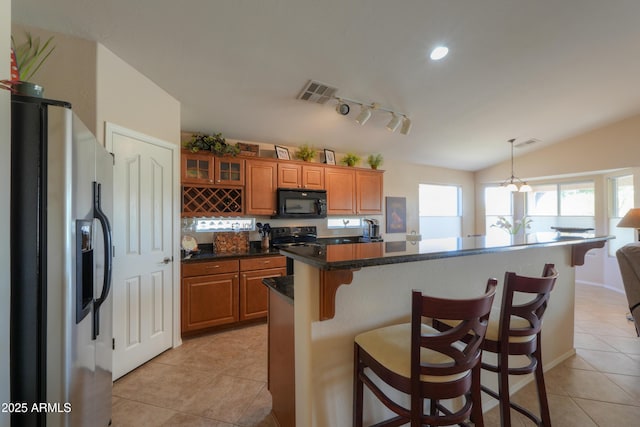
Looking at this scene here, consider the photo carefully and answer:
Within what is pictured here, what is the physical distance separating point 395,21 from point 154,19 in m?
1.77

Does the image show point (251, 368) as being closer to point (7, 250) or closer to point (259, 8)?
point (7, 250)

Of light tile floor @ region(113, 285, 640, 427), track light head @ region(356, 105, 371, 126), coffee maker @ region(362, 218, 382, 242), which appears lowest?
light tile floor @ region(113, 285, 640, 427)

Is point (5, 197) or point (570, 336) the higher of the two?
point (5, 197)

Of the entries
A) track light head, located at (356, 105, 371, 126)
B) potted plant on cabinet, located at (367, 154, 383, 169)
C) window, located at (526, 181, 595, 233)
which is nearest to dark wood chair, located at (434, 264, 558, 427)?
track light head, located at (356, 105, 371, 126)

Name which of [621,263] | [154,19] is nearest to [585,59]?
[621,263]

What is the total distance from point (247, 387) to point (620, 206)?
21.7 feet

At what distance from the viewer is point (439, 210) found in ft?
19.7

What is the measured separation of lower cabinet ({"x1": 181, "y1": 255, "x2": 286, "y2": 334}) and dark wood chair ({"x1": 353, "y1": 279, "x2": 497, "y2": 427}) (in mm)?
2292

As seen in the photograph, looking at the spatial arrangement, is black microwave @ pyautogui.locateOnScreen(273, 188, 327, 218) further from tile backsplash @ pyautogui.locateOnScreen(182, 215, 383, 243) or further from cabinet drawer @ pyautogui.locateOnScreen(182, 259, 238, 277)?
cabinet drawer @ pyautogui.locateOnScreen(182, 259, 238, 277)

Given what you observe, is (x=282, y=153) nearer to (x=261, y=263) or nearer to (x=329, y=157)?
(x=329, y=157)

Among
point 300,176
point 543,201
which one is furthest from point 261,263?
point 543,201

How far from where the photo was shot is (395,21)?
2.04m

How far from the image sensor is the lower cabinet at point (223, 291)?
288 centimetres

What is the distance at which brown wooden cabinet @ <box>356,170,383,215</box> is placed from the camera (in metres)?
4.45
